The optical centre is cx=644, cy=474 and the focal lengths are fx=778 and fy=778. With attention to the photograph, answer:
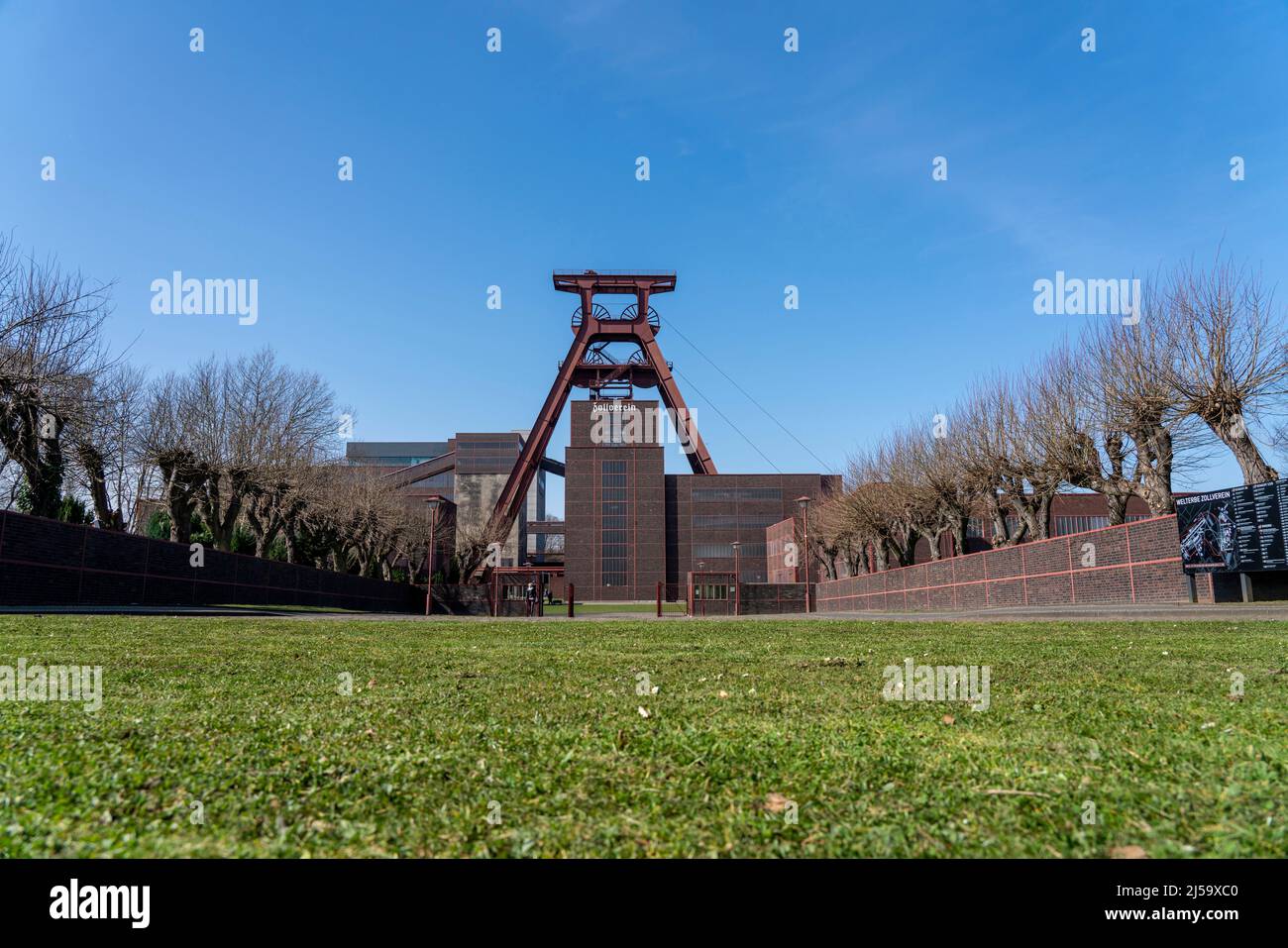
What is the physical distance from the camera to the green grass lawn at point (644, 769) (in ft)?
5.83

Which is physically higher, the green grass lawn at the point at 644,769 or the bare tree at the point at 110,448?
the bare tree at the point at 110,448

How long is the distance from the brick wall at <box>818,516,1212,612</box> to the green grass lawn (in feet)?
61.6

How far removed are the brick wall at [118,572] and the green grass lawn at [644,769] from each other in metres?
18.8

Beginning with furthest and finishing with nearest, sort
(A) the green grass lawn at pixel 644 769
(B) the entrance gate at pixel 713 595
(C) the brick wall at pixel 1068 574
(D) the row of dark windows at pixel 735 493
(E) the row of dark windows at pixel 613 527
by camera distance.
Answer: (D) the row of dark windows at pixel 735 493 < (E) the row of dark windows at pixel 613 527 < (B) the entrance gate at pixel 713 595 < (C) the brick wall at pixel 1068 574 < (A) the green grass lawn at pixel 644 769

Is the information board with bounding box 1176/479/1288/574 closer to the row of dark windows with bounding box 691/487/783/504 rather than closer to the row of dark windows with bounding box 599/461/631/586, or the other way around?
the row of dark windows with bounding box 691/487/783/504

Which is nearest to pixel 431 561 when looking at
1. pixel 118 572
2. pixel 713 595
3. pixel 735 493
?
pixel 713 595

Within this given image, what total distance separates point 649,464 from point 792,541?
20.8 metres

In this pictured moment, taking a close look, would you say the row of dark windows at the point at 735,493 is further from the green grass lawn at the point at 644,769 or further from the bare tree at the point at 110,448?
the green grass lawn at the point at 644,769

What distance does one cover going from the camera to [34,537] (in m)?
19.5

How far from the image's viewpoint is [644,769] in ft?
7.64

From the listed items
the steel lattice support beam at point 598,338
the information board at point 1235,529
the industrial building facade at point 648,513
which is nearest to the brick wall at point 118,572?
the information board at point 1235,529
